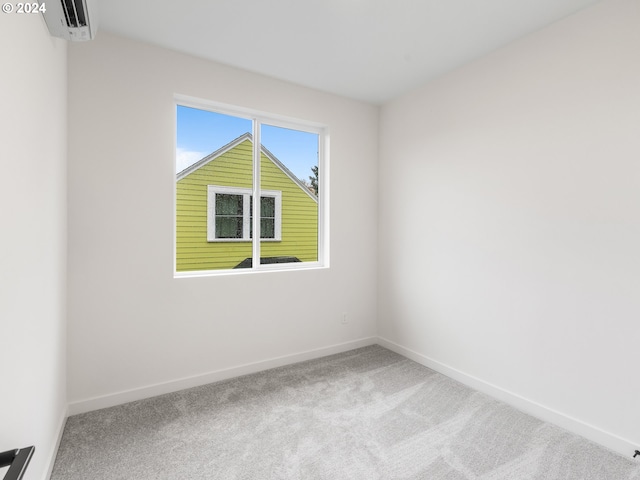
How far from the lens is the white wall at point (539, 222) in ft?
6.54

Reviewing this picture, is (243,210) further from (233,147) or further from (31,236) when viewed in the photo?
(31,236)

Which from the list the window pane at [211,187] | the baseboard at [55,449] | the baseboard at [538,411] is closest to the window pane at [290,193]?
the window pane at [211,187]

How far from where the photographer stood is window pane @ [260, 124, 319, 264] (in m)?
3.29

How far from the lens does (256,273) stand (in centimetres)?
306

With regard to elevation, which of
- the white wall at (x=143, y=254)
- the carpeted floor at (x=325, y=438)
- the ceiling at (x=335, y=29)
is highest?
the ceiling at (x=335, y=29)

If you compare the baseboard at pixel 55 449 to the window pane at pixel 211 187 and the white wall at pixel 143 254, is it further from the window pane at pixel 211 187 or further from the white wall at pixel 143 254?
the window pane at pixel 211 187

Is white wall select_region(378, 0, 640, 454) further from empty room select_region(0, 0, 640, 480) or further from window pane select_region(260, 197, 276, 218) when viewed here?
window pane select_region(260, 197, 276, 218)

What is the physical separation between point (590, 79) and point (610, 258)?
3.72 feet

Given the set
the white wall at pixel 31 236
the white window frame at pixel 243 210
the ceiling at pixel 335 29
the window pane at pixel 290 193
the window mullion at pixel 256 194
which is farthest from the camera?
the window pane at pixel 290 193

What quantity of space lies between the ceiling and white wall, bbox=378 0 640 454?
0.29 metres

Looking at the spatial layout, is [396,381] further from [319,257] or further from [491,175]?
[491,175]

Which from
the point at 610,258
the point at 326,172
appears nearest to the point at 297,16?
the point at 326,172

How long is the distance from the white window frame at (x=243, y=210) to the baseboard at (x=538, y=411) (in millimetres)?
1906

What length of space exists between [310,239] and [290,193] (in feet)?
1.74
